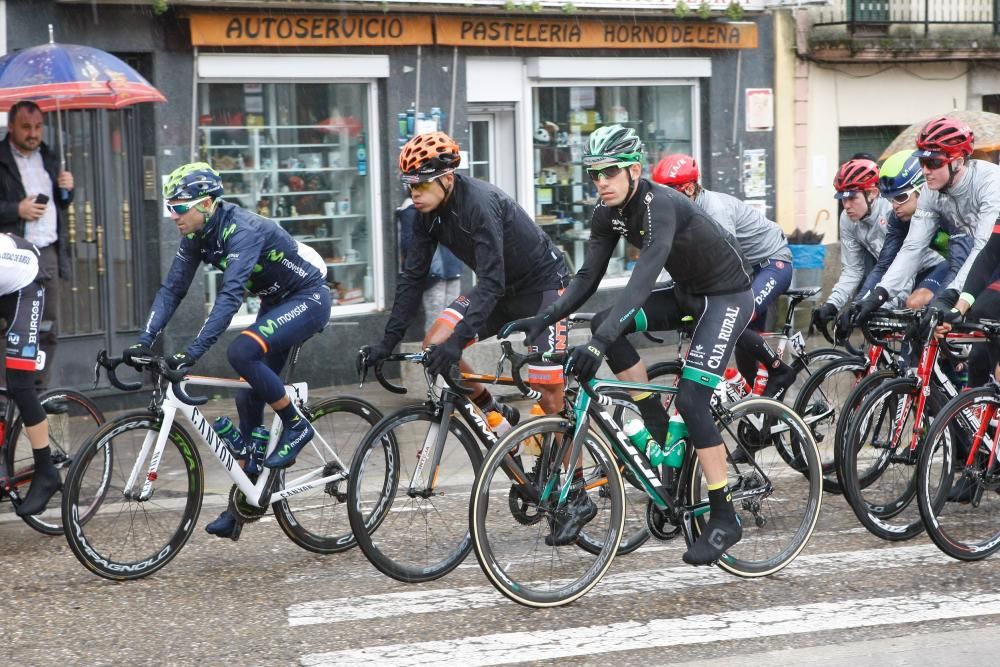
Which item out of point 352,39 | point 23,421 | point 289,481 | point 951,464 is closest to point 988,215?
point 951,464

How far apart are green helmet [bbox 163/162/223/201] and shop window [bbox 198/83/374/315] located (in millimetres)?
5738

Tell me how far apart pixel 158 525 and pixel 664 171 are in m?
3.40

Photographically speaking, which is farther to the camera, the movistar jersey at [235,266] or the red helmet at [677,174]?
the red helmet at [677,174]

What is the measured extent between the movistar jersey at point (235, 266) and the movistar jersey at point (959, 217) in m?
3.11

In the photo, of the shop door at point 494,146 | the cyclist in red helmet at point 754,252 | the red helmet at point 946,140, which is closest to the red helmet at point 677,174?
the cyclist in red helmet at point 754,252

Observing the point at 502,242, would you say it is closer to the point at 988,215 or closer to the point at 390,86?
the point at 988,215

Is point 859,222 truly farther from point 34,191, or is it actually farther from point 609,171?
point 34,191

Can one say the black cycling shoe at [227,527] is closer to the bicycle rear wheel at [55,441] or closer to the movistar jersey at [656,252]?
the bicycle rear wheel at [55,441]

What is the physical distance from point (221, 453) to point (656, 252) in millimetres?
2210

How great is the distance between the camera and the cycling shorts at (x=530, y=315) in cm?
687

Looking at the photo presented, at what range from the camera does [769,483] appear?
6660 mm

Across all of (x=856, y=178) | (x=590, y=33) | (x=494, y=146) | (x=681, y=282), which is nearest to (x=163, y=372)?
(x=681, y=282)

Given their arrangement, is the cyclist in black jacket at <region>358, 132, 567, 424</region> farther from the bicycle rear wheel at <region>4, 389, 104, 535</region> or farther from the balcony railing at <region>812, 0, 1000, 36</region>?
the balcony railing at <region>812, 0, 1000, 36</region>

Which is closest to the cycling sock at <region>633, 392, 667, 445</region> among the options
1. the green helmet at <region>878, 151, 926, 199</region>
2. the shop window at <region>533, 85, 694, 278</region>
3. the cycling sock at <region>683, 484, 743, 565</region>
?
the cycling sock at <region>683, 484, 743, 565</region>
